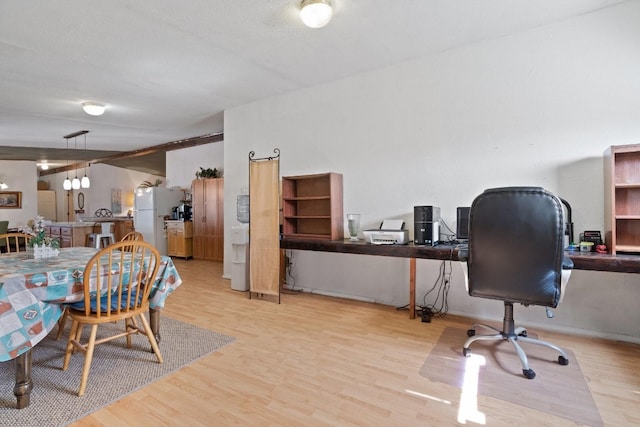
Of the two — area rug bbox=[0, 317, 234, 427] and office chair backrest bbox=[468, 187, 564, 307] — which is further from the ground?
office chair backrest bbox=[468, 187, 564, 307]

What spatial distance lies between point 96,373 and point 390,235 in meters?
2.62

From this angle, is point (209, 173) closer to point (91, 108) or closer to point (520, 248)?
point (91, 108)

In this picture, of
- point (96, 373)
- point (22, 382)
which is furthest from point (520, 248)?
point (22, 382)

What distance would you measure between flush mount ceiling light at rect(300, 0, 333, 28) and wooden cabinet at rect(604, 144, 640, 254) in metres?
2.41

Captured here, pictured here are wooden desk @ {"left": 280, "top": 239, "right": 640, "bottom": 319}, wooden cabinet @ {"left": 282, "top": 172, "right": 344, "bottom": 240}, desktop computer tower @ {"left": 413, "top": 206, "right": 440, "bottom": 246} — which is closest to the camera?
wooden desk @ {"left": 280, "top": 239, "right": 640, "bottom": 319}

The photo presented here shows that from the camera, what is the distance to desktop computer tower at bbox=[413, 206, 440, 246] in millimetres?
3006

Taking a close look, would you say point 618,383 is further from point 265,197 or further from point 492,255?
point 265,197

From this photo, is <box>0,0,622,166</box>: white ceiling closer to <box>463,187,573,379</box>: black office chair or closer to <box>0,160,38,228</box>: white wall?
<box>463,187,573,379</box>: black office chair

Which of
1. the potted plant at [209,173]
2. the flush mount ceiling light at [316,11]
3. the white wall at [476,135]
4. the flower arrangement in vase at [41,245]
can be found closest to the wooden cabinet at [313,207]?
the white wall at [476,135]

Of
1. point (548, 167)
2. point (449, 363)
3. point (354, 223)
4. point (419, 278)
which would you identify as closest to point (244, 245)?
point (354, 223)

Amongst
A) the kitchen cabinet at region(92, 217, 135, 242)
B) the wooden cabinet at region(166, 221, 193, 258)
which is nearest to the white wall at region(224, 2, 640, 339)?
the wooden cabinet at region(166, 221, 193, 258)

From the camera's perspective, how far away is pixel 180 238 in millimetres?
7086

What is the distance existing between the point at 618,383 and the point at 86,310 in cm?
339

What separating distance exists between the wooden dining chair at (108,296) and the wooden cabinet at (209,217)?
428 cm
